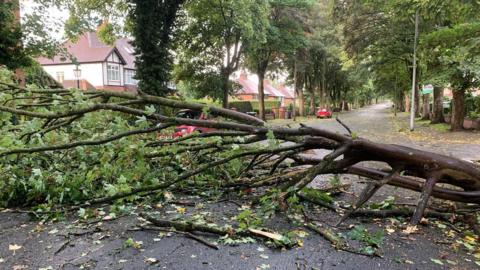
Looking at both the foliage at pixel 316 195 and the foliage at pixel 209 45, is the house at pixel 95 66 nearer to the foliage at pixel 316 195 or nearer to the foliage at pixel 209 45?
the foliage at pixel 209 45

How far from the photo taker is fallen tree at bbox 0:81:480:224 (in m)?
3.75

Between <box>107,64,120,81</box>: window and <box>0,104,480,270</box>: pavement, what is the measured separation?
34.7 meters

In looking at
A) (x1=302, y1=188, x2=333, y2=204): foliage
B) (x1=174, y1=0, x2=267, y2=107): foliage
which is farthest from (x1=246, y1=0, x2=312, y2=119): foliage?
(x1=302, y1=188, x2=333, y2=204): foliage

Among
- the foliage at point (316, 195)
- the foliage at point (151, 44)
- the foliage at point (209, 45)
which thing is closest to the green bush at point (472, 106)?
the foliage at point (209, 45)

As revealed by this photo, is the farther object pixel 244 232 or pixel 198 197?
pixel 198 197

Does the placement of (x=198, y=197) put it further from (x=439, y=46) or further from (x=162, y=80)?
(x=162, y=80)

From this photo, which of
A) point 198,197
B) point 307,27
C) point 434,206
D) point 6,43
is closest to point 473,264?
point 434,206

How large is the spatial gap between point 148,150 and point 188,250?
1529 millimetres

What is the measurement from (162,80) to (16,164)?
11.2 meters

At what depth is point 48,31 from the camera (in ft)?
42.4

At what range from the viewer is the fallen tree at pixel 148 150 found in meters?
3.75

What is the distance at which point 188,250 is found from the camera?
3.16 m

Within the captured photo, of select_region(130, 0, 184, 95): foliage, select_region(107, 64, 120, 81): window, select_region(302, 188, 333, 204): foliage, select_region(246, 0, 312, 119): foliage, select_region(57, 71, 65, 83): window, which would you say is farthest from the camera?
select_region(57, 71, 65, 83): window

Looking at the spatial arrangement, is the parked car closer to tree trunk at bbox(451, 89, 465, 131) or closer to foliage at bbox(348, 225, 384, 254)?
foliage at bbox(348, 225, 384, 254)
